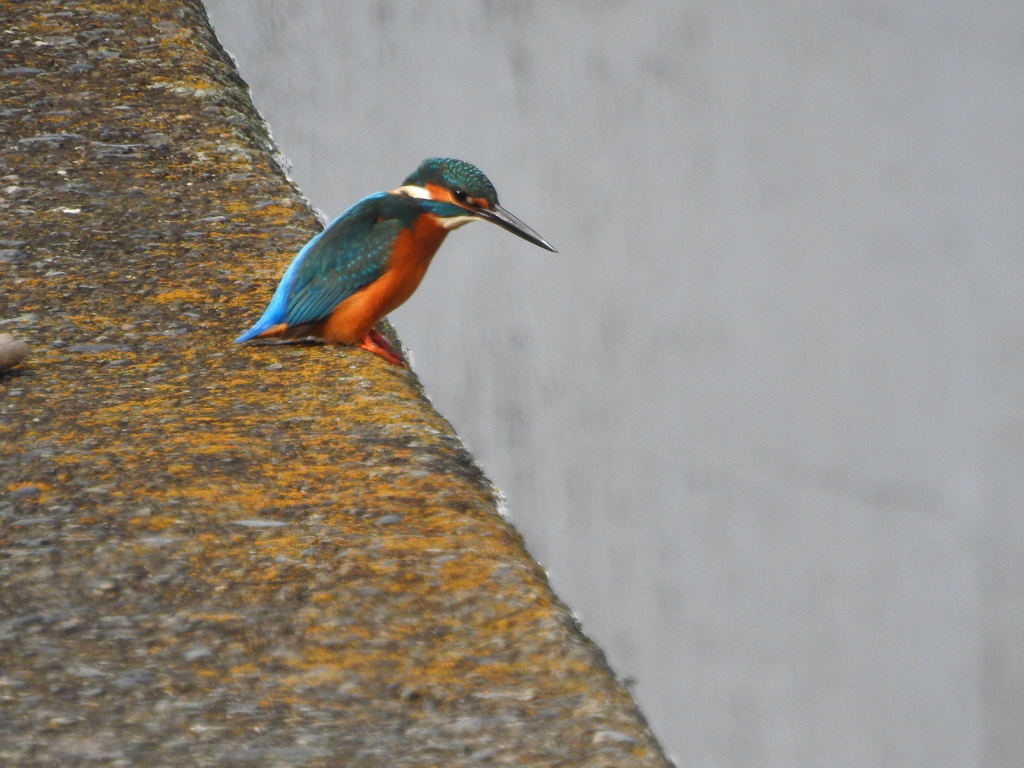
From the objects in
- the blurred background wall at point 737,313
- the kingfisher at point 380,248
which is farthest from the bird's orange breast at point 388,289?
the blurred background wall at point 737,313

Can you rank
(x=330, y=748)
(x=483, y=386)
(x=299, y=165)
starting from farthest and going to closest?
(x=483, y=386) → (x=299, y=165) → (x=330, y=748)

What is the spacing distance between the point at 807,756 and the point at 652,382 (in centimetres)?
150

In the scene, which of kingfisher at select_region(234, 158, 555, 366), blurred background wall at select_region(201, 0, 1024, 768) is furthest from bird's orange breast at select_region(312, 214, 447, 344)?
blurred background wall at select_region(201, 0, 1024, 768)

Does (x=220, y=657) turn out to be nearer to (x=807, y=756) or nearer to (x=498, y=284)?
(x=498, y=284)

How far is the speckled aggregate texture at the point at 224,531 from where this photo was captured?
1359mm

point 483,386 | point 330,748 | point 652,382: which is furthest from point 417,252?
point 652,382

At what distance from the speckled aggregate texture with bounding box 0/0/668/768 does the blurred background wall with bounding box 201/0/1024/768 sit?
1114 mm

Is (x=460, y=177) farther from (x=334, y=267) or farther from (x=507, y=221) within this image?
(x=334, y=267)

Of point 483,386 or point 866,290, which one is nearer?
point 483,386

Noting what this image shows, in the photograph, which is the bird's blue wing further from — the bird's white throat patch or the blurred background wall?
the blurred background wall

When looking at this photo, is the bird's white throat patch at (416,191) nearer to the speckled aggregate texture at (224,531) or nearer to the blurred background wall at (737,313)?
the speckled aggregate texture at (224,531)

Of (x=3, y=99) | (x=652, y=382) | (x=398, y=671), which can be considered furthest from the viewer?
(x=652, y=382)

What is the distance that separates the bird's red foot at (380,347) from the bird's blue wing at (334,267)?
0.10m

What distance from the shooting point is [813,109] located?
437 cm
